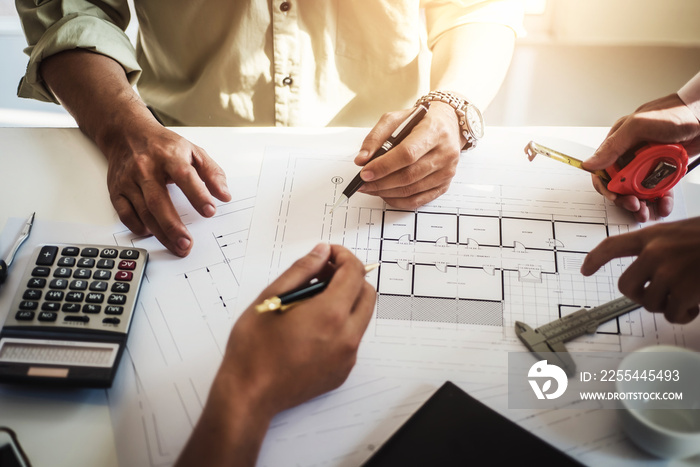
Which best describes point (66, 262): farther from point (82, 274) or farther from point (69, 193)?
point (69, 193)

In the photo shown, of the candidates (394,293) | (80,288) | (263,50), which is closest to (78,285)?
(80,288)

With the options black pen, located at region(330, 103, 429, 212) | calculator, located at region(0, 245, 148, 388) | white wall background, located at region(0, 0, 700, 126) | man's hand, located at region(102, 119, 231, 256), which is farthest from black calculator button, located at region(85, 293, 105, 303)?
white wall background, located at region(0, 0, 700, 126)

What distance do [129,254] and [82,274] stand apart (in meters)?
0.06

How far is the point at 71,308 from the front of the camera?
25.8 inches

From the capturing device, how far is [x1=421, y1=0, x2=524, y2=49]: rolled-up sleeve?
3.32 feet

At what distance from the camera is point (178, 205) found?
81cm

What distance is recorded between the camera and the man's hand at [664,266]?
603 millimetres

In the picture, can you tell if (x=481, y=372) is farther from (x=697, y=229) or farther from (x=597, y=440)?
(x=697, y=229)

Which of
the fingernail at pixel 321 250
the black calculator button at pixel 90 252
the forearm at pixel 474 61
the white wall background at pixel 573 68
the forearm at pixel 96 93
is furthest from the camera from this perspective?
the white wall background at pixel 573 68

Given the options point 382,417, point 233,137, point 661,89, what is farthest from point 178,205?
point 661,89

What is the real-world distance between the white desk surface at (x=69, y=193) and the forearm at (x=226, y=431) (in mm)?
118

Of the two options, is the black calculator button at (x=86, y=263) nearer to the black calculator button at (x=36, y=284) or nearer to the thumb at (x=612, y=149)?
the black calculator button at (x=36, y=284)

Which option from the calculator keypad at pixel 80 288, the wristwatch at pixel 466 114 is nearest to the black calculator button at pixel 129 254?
the calculator keypad at pixel 80 288

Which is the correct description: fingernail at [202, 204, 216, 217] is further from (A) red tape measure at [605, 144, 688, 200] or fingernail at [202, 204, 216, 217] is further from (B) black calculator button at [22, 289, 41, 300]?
(A) red tape measure at [605, 144, 688, 200]
